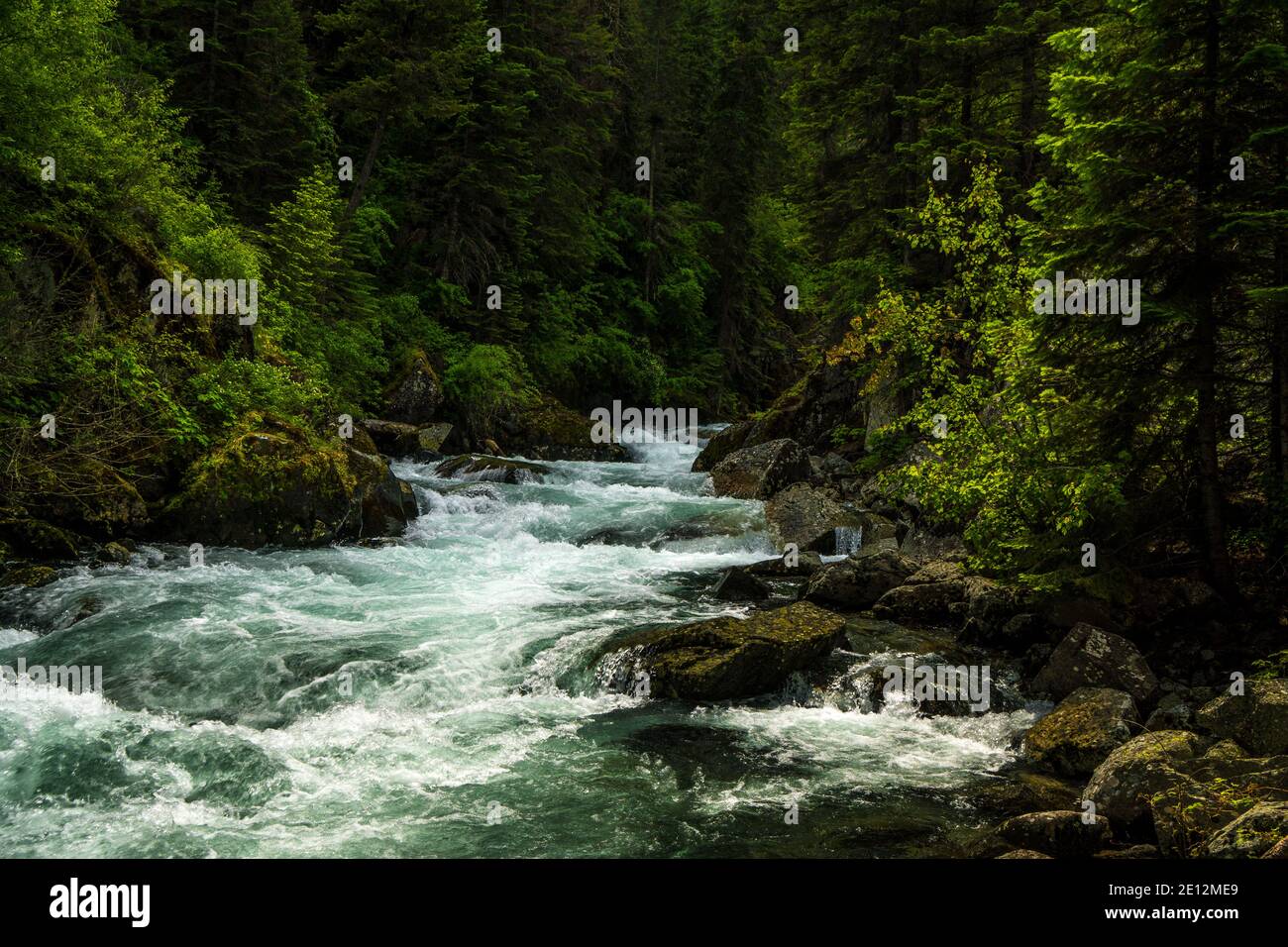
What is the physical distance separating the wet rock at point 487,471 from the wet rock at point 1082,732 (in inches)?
603

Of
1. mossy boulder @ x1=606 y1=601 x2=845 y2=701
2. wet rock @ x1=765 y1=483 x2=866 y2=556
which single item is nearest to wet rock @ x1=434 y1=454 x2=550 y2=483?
wet rock @ x1=765 y1=483 x2=866 y2=556

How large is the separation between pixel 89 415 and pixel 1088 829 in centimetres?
1411

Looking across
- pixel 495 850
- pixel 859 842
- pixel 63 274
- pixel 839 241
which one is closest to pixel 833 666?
pixel 859 842

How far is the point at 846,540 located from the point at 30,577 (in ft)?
46.0

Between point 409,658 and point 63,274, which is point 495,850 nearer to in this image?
point 409,658

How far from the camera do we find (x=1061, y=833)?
19.5 feet

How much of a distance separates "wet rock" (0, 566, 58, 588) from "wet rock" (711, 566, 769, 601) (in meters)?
Result: 10.00

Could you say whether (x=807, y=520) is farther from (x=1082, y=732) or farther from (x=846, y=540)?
(x=1082, y=732)

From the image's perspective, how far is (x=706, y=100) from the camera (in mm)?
43094

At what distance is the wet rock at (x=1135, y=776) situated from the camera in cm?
618

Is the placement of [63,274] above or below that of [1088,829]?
above

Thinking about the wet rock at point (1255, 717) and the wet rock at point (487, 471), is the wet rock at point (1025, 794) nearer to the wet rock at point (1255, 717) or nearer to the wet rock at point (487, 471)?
the wet rock at point (1255, 717)

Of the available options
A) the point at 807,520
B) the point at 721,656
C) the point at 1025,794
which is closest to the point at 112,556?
the point at 721,656

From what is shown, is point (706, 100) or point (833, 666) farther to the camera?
point (706, 100)
